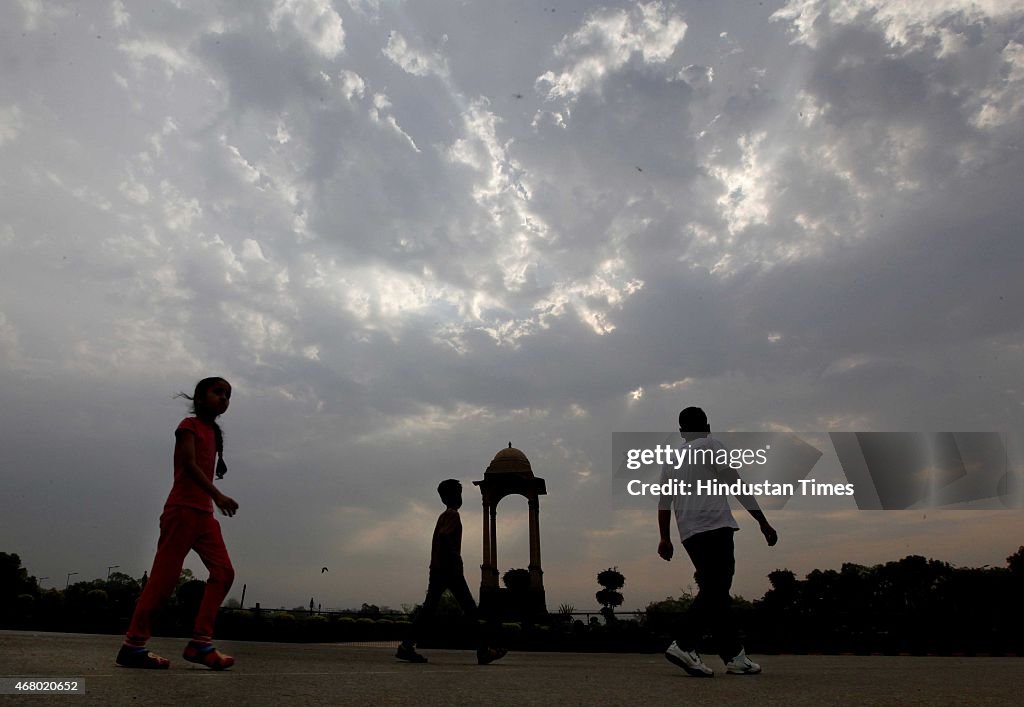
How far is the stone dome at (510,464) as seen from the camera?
30.8m

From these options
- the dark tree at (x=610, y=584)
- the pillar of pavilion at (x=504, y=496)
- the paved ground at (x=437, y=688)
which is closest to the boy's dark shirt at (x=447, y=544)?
the paved ground at (x=437, y=688)

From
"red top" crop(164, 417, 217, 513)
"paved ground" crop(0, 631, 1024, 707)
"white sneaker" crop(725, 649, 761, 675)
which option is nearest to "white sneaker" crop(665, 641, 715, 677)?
"paved ground" crop(0, 631, 1024, 707)

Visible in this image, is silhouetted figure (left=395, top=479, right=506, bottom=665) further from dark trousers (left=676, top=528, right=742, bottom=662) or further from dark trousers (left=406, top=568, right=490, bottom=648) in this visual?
dark trousers (left=676, top=528, right=742, bottom=662)

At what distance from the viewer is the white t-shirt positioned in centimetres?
624

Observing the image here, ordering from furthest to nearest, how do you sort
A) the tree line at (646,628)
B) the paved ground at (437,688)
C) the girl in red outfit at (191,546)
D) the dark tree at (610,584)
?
the dark tree at (610,584), the tree line at (646,628), the girl in red outfit at (191,546), the paved ground at (437,688)

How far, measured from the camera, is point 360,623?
1944 centimetres

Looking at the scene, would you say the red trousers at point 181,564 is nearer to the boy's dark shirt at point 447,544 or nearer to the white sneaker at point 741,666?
the boy's dark shirt at point 447,544

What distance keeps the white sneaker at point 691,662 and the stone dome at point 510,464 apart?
2467 centimetres

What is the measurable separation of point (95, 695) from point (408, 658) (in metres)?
4.77

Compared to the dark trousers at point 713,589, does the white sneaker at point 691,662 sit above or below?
below

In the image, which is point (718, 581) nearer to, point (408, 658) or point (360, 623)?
point (408, 658)

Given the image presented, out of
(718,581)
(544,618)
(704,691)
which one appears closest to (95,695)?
(704,691)

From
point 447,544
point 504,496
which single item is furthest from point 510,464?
point 447,544

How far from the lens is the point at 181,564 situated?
492 centimetres
